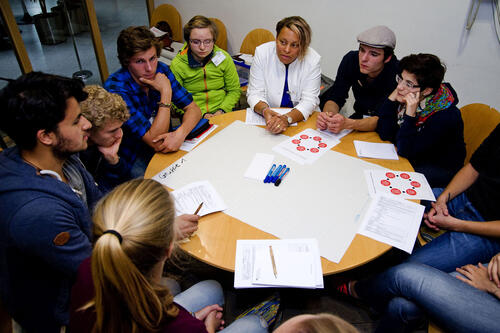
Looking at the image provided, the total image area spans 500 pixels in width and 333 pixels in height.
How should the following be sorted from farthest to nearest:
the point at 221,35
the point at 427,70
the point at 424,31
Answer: the point at 221,35, the point at 424,31, the point at 427,70

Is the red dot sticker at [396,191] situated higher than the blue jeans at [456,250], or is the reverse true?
the red dot sticker at [396,191]

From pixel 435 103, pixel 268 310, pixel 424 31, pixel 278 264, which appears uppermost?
pixel 424 31

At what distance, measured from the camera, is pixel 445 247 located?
4.99 ft

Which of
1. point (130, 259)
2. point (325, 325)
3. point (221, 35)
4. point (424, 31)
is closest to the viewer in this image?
point (325, 325)

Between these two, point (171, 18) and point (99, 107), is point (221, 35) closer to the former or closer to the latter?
point (171, 18)

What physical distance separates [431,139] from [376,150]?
32 centimetres

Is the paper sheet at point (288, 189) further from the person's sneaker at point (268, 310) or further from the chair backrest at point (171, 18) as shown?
the chair backrest at point (171, 18)

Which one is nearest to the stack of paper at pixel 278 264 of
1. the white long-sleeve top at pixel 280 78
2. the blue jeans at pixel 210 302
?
the blue jeans at pixel 210 302

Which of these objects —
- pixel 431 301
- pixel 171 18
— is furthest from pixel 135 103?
pixel 171 18

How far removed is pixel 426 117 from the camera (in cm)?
179

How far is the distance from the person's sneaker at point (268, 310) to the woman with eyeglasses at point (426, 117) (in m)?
1.16

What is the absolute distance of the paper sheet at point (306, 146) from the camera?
5.72 feet

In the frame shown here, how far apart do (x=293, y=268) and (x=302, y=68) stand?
1.71 meters

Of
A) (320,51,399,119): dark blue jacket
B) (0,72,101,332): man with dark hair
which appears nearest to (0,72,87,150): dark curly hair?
(0,72,101,332): man with dark hair
